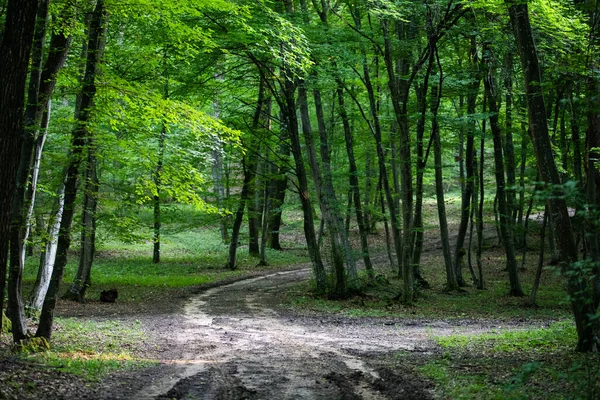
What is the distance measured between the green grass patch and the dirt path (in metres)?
0.51

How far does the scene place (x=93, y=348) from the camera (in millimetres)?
10117

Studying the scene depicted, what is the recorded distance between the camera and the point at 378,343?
11.2 metres

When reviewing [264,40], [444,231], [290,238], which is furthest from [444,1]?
[290,238]

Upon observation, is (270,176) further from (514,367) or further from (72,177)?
(514,367)

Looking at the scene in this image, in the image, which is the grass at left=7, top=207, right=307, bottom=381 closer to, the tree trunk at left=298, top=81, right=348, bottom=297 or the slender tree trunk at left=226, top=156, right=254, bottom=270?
the slender tree trunk at left=226, top=156, right=254, bottom=270

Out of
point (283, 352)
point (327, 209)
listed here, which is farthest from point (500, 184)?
point (283, 352)

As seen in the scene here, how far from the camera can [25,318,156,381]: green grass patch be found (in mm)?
8135

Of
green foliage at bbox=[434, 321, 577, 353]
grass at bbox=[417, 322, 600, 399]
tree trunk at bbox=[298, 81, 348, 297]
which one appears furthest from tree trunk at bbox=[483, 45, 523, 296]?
grass at bbox=[417, 322, 600, 399]

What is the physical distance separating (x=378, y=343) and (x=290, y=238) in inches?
1167

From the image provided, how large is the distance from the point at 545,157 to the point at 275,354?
5503 millimetres

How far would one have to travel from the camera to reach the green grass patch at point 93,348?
320 inches

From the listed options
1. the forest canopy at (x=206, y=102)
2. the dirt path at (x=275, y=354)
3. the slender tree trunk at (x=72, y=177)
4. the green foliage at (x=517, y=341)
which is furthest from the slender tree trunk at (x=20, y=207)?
the green foliage at (x=517, y=341)

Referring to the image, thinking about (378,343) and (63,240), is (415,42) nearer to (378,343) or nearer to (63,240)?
(378,343)

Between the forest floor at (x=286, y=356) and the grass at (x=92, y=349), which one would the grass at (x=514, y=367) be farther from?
the grass at (x=92, y=349)
